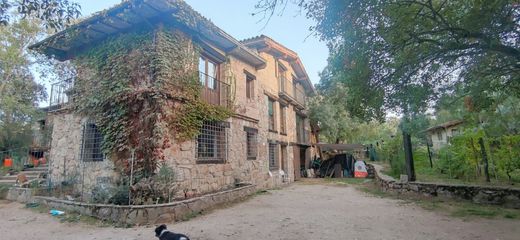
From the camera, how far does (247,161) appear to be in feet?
38.3

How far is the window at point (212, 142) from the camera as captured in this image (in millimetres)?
9288

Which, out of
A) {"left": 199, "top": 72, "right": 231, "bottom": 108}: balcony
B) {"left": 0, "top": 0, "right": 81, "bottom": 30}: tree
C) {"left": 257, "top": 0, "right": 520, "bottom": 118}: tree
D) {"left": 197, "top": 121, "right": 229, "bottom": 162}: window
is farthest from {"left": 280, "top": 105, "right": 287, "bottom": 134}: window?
{"left": 0, "top": 0, "right": 81, "bottom": 30}: tree

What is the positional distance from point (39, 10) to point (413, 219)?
7.89 meters

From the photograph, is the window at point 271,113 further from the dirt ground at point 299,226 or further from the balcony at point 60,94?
the balcony at point 60,94

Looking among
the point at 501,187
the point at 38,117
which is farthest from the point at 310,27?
the point at 38,117

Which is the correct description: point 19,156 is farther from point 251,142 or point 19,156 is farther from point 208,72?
point 251,142

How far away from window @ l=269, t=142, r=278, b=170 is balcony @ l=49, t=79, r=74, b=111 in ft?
29.5

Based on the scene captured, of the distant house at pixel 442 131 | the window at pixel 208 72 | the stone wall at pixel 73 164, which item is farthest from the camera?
the distant house at pixel 442 131

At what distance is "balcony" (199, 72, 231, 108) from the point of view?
967 centimetres

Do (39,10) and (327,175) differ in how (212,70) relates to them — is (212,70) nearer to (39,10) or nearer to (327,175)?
(39,10)

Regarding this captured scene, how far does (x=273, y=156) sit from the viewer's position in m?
14.9

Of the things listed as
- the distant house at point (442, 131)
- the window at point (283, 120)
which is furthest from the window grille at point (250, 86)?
the distant house at point (442, 131)

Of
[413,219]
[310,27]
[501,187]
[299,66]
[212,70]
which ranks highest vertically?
Result: [299,66]

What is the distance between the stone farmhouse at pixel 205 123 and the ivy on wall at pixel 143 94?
0.37 meters
